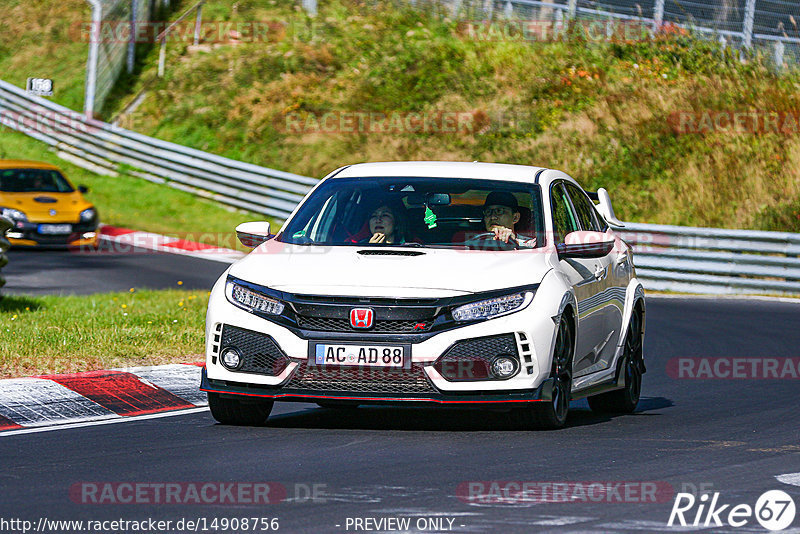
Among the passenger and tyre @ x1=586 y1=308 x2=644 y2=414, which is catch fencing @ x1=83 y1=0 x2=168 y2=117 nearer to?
tyre @ x1=586 y1=308 x2=644 y2=414

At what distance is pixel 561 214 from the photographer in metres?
9.98

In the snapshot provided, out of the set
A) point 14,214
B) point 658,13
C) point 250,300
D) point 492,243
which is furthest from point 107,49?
point 250,300

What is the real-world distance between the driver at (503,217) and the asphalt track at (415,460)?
3.75ft

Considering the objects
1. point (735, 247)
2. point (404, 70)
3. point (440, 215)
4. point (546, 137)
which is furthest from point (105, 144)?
point (440, 215)

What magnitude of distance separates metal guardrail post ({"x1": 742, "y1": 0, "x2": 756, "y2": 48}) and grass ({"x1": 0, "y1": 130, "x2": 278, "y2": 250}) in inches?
438

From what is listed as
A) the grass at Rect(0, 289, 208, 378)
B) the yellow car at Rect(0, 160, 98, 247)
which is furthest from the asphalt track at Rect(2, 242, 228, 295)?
the grass at Rect(0, 289, 208, 378)

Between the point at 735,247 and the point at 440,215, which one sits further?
the point at 735,247

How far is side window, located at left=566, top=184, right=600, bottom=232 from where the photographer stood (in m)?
10.5

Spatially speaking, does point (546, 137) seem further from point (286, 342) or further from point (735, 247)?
point (286, 342)

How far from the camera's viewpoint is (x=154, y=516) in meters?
6.28

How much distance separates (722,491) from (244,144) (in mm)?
29626

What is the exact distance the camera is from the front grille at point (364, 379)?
8430 mm

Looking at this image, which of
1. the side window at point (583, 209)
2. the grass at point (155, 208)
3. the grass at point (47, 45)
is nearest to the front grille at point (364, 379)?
the side window at point (583, 209)

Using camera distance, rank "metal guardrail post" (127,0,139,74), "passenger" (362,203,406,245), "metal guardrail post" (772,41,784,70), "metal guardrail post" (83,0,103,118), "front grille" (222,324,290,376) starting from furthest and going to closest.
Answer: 1. "metal guardrail post" (127,0,139,74)
2. "metal guardrail post" (83,0,103,118)
3. "metal guardrail post" (772,41,784,70)
4. "passenger" (362,203,406,245)
5. "front grille" (222,324,290,376)
